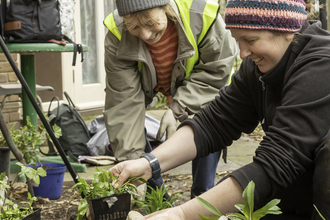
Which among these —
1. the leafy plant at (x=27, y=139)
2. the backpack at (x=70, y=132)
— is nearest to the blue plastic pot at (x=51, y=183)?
the leafy plant at (x=27, y=139)

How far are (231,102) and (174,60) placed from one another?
69 centimetres

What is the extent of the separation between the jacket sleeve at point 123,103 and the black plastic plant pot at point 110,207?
2.03 feet

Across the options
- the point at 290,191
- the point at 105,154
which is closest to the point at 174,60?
the point at 290,191

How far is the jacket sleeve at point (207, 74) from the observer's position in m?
2.38

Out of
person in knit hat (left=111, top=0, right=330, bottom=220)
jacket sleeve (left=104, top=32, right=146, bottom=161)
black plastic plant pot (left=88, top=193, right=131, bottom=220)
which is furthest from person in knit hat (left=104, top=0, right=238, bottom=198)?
person in knit hat (left=111, top=0, right=330, bottom=220)

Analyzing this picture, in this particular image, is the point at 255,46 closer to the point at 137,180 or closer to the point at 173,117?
the point at 137,180

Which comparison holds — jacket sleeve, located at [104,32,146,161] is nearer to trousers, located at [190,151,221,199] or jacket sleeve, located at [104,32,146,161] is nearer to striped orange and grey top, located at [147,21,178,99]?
striped orange and grey top, located at [147,21,178,99]

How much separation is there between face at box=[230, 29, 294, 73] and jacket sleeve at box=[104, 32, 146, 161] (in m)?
1.05

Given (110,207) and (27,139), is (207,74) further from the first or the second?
(27,139)

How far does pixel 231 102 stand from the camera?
1858mm

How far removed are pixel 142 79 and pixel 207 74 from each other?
414 mm

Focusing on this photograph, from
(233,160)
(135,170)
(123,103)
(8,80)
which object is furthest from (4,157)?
(8,80)

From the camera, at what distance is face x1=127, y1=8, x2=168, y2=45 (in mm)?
2106

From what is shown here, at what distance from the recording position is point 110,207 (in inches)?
66.4
